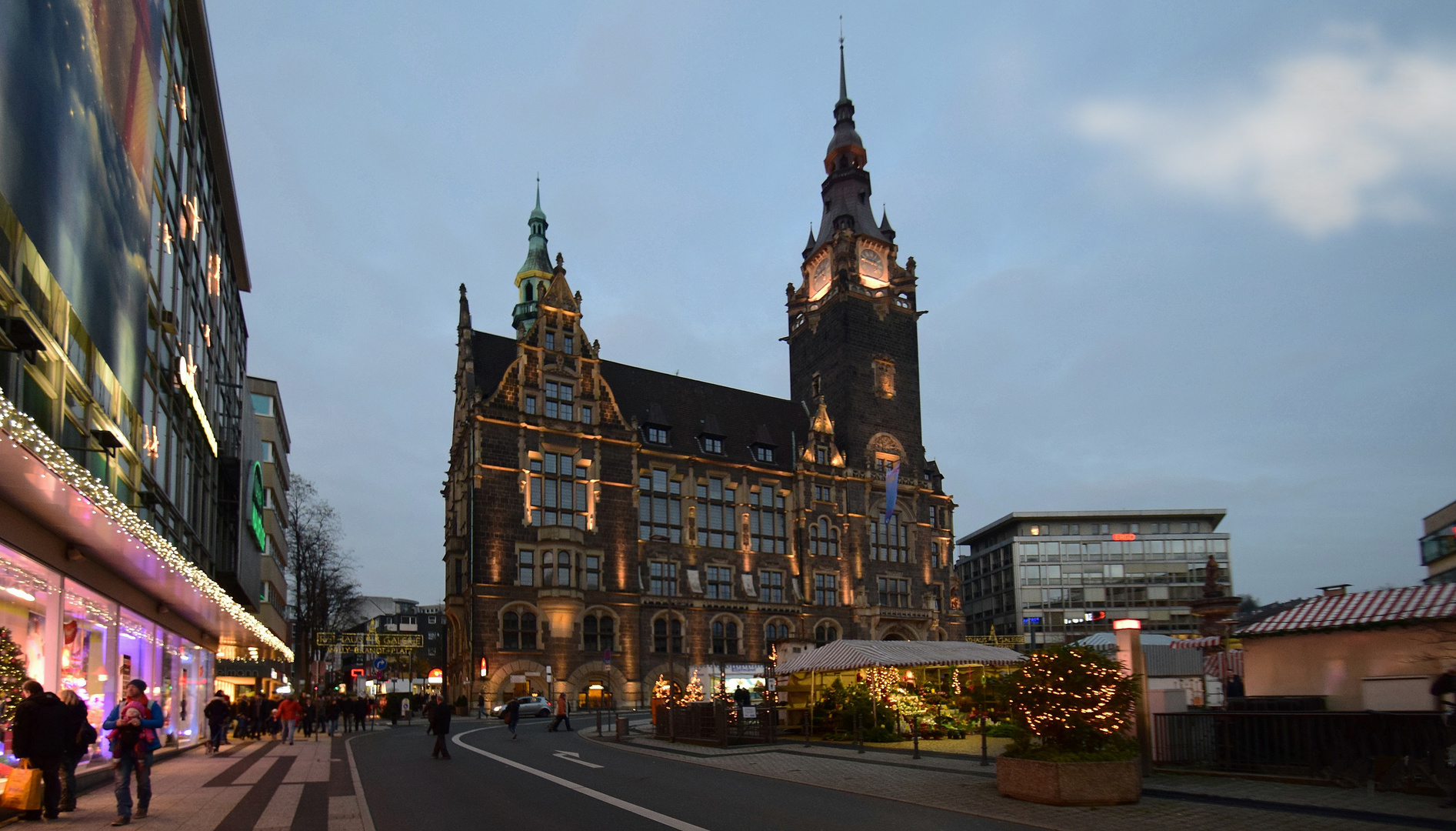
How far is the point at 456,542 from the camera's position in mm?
60781

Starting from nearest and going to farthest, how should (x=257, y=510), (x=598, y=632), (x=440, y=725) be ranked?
(x=440, y=725) < (x=257, y=510) < (x=598, y=632)

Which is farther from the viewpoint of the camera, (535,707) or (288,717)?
(535,707)

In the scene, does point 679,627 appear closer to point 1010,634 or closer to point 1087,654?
point 1087,654

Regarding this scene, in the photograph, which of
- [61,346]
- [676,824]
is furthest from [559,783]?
[61,346]

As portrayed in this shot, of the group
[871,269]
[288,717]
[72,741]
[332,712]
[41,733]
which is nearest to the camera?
[41,733]

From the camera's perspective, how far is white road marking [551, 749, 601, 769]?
856 inches

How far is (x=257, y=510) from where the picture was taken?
173 feet

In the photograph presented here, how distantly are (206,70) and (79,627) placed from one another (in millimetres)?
24978

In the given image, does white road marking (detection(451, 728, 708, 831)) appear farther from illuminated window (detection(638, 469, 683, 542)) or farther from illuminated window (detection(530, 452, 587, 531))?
illuminated window (detection(638, 469, 683, 542))

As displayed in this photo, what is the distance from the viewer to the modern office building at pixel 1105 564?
113125 mm

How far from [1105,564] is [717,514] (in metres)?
66.4

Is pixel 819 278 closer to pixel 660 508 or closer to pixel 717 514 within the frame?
pixel 717 514

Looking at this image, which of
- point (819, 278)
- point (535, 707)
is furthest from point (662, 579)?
point (819, 278)

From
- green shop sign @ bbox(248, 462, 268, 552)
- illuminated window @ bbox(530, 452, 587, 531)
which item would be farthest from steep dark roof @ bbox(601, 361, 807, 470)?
green shop sign @ bbox(248, 462, 268, 552)
